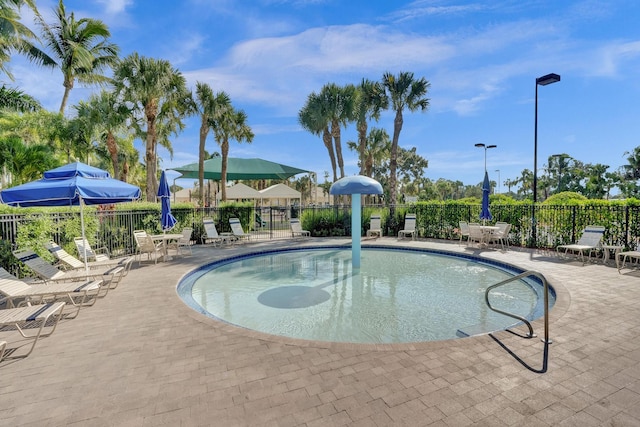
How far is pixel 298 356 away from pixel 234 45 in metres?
10.3

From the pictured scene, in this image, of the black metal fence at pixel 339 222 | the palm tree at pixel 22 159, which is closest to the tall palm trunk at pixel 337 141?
the black metal fence at pixel 339 222

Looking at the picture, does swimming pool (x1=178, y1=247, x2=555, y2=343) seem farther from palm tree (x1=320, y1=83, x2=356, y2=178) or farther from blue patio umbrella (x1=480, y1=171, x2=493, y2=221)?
palm tree (x1=320, y1=83, x2=356, y2=178)

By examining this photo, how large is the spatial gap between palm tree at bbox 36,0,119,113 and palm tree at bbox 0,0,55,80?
729 mm

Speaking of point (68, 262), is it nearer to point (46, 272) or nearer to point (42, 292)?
point (46, 272)

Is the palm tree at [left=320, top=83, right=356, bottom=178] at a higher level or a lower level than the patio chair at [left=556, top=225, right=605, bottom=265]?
higher

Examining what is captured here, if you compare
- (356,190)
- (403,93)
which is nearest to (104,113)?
(356,190)

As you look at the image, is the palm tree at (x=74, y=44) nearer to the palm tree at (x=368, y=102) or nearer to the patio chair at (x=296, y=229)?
the patio chair at (x=296, y=229)

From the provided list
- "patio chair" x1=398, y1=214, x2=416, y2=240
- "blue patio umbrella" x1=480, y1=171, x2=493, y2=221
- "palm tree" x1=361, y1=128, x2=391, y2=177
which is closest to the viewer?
"blue patio umbrella" x1=480, y1=171, x2=493, y2=221

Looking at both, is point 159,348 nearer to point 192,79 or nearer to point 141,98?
point 141,98

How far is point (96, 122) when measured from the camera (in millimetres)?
16922

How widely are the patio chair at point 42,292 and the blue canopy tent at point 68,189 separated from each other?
126 centimetres

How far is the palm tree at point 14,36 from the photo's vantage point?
1191 cm

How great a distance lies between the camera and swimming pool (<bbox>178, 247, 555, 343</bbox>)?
4.77 m

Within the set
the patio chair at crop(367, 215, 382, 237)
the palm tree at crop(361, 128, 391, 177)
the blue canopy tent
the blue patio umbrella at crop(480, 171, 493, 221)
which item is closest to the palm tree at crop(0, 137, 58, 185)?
the blue canopy tent
